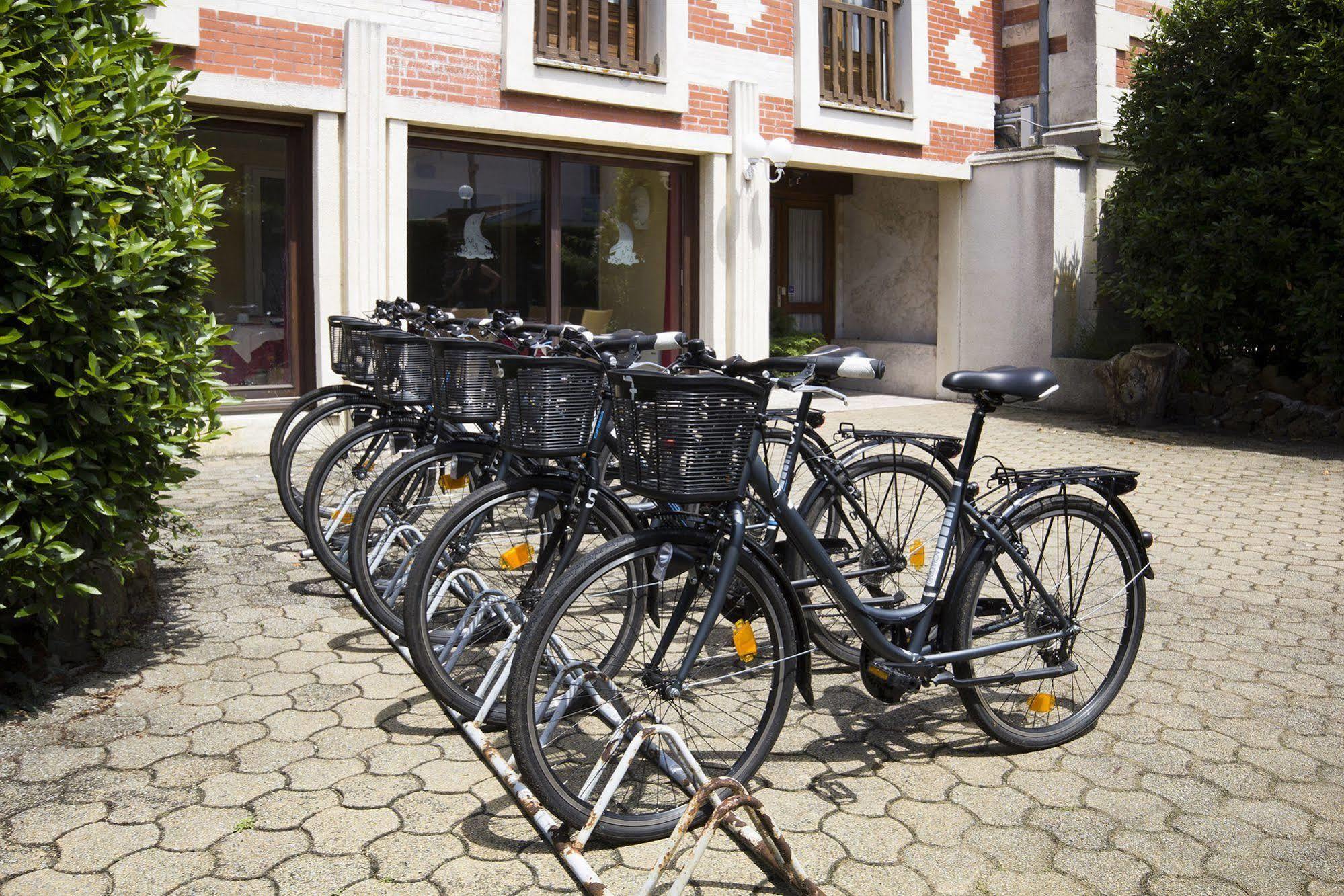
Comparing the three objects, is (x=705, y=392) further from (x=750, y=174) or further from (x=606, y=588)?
(x=750, y=174)

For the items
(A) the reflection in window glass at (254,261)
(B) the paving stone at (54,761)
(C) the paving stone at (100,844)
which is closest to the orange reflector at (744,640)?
(C) the paving stone at (100,844)

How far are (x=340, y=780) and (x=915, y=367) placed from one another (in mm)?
11989

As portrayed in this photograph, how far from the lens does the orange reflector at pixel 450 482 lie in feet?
14.1

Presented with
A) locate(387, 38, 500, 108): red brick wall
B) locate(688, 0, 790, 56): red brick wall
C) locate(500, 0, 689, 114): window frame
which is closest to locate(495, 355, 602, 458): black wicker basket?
locate(387, 38, 500, 108): red brick wall

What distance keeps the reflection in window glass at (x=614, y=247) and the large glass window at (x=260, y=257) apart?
8.43 ft

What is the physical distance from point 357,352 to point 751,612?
10.3ft

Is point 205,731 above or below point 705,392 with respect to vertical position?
below

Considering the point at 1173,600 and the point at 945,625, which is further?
the point at 1173,600

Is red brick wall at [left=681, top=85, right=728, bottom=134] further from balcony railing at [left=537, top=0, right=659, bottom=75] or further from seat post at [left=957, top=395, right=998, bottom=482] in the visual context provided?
seat post at [left=957, top=395, right=998, bottom=482]

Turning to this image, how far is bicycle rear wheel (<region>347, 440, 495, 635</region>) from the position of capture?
4223 mm

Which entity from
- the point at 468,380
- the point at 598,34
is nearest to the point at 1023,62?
the point at 598,34

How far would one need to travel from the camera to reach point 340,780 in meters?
3.32

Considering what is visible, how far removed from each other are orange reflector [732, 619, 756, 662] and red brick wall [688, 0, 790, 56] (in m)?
9.36

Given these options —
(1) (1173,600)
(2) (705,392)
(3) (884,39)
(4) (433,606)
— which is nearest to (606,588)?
(2) (705,392)
